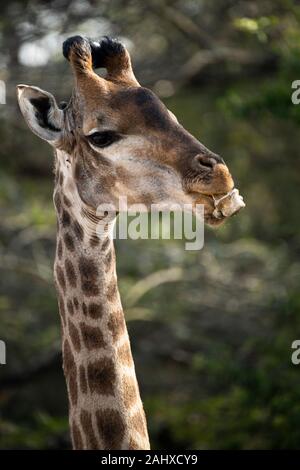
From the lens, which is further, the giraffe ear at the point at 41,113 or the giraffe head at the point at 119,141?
the giraffe ear at the point at 41,113

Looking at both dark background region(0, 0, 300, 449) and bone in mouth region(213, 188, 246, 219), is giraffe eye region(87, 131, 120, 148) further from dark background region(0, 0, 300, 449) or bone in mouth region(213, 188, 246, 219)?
dark background region(0, 0, 300, 449)

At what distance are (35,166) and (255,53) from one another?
10.8ft

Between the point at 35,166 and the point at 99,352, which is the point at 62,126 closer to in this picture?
the point at 99,352

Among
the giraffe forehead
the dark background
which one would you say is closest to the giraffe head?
the giraffe forehead

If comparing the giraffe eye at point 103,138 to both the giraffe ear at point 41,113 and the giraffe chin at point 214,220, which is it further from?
the giraffe chin at point 214,220

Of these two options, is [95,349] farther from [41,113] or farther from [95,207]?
[41,113]

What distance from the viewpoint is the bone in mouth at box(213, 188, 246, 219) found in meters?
3.78

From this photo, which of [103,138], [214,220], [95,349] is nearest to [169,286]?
[95,349]

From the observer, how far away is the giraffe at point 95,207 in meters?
A: 4.03

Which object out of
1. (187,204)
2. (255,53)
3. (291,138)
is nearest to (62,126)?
(187,204)

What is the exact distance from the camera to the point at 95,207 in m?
4.20

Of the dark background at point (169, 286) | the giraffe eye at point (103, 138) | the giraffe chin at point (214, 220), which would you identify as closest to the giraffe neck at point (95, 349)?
the giraffe eye at point (103, 138)

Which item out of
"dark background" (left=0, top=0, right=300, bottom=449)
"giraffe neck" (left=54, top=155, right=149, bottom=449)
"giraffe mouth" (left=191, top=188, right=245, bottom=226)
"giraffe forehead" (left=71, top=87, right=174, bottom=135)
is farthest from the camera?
"dark background" (left=0, top=0, right=300, bottom=449)

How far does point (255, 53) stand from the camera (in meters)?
10.5
